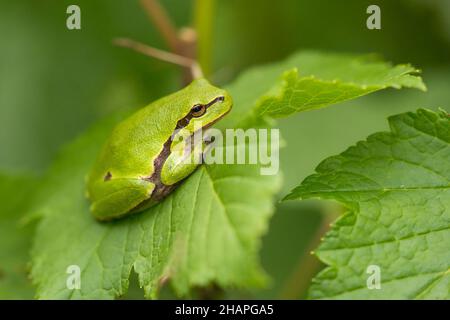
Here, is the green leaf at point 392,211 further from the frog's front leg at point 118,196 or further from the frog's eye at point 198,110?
the frog's front leg at point 118,196

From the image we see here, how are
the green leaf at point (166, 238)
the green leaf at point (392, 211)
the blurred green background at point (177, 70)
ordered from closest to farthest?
1. the green leaf at point (166, 238)
2. the green leaf at point (392, 211)
3. the blurred green background at point (177, 70)

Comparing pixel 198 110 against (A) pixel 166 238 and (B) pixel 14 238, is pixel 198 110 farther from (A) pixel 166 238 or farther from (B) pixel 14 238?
(B) pixel 14 238

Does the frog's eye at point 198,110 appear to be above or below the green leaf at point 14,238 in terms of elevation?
above

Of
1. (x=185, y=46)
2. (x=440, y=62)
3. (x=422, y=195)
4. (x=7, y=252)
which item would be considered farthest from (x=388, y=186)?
(x=440, y=62)

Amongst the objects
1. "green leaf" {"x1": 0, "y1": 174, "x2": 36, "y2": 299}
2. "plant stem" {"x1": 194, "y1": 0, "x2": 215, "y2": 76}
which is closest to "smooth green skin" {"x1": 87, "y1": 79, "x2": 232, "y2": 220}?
"green leaf" {"x1": 0, "y1": 174, "x2": 36, "y2": 299}

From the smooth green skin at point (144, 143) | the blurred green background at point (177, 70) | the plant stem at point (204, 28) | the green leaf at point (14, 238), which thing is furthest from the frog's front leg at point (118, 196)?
the blurred green background at point (177, 70)

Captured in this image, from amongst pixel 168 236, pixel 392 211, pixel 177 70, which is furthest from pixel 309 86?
pixel 177 70
